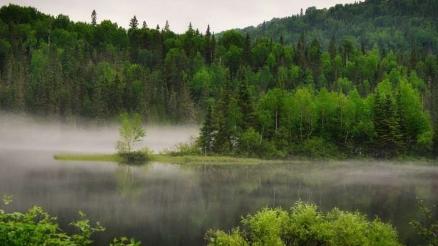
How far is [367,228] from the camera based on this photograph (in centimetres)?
3906

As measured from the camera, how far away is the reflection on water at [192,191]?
2238 inches

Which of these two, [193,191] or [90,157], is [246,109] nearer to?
[90,157]

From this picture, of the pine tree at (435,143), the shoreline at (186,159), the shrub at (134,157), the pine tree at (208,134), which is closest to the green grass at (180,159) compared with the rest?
the shoreline at (186,159)

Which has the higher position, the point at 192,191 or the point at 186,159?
the point at 186,159

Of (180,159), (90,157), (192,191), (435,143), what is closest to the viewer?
(192,191)

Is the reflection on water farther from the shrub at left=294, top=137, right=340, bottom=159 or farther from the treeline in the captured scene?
the treeline

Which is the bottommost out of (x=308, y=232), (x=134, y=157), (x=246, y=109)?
(x=308, y=232)

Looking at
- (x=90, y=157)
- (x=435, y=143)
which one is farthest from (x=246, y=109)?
(x=435, y=143)

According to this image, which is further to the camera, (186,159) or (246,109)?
(246,109)

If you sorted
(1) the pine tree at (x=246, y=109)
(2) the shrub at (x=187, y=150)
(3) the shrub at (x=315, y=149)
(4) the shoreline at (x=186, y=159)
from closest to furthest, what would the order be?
(4) the shoreline at (x=186, y=159) < (2) the shrub at (x=187, y=150) < (3) the shrub at (x=315, y=149) < (1) the pine tree at (x=246, y=109)

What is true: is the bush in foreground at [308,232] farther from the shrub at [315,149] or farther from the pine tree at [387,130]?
the pine tree at [387,130]

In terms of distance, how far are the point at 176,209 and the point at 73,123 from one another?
373 ft

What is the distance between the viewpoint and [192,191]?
261 feet

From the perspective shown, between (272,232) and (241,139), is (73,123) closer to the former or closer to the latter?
(241,139)
